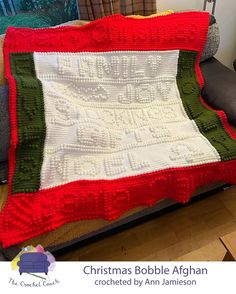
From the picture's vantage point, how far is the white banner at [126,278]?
29.6 inches

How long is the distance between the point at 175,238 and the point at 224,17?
1.67m

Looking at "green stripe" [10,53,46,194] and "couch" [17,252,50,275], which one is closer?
"couch" [17,252,50,275]

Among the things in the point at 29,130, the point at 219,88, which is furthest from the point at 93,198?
the point at 219,88

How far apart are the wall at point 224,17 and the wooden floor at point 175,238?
1.29 metres

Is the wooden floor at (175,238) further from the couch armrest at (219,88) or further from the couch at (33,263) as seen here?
the couch armrest at (219,88)

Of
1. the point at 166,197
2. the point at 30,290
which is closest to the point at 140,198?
the point at 166,197

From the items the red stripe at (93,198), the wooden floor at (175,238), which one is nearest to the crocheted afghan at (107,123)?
the red stripe at (93,198)

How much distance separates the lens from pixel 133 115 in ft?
4.38

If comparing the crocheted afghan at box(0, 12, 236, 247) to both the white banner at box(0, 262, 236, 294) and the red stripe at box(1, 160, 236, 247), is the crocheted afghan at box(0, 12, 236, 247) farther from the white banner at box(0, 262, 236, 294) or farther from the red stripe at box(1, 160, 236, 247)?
the white banner at box(0, 262, 236, 294)

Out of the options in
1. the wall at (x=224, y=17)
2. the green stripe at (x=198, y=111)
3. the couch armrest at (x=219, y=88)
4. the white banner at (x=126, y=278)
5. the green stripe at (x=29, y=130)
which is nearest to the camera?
the white banner at (x=126, y=278)

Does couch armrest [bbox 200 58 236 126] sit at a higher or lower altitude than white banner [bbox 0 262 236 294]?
higher

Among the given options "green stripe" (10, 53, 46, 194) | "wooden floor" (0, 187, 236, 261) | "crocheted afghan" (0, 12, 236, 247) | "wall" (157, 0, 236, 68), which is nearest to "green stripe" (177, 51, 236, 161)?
"crocheted afghan" (0, 12, 236, 247)

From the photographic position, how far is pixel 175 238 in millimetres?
1356

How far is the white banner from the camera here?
751 millimetres
